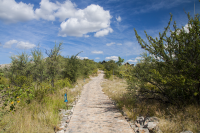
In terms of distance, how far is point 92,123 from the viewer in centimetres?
564

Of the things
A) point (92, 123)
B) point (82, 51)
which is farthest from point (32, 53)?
point (92, 123)


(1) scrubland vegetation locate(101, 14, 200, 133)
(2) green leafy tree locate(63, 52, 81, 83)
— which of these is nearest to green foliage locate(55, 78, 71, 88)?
(2) green leafy tree locate(63, 52, 81, 83)

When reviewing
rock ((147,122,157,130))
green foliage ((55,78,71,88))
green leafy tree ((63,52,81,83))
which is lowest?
rock ((147,122,157,130))

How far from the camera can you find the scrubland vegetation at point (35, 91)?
436cm

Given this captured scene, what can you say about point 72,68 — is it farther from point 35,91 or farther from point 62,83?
point 35,91

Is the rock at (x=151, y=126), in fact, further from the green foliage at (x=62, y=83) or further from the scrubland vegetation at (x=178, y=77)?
the green foliage at (x=62, y=83)

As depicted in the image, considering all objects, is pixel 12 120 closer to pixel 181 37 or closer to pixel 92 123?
pixel 92 123

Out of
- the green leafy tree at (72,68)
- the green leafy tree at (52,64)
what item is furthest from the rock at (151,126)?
the green leafy tree at (72,68)

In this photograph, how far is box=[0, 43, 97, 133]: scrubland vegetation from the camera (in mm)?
4355

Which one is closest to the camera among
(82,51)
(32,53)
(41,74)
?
(41,74)

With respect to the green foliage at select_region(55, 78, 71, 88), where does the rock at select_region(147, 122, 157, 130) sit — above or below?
below

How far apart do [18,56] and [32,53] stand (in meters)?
2.71

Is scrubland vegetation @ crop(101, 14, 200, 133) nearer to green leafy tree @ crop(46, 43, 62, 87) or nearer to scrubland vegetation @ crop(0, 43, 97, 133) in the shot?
scrubland vegetation @ crop(0, 43, 97, 133)

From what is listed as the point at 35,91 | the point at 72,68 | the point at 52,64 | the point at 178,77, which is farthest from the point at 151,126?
the point at 72,68
